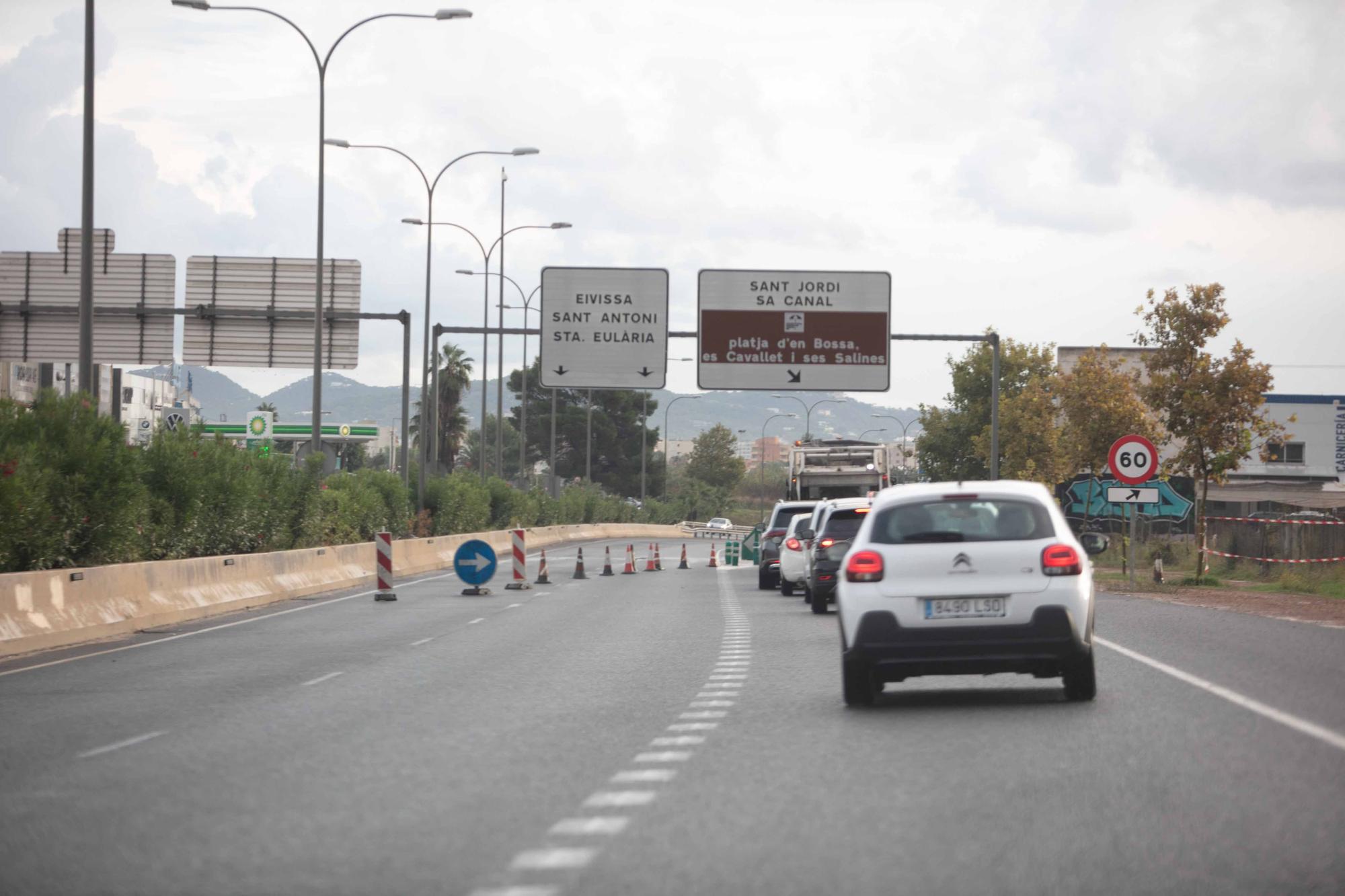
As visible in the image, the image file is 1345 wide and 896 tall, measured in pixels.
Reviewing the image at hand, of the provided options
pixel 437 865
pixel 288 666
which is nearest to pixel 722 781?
pixel 437 865

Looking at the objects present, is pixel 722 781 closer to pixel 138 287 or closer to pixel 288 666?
pixel 288 666

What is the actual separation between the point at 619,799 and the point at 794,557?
76.6 ft

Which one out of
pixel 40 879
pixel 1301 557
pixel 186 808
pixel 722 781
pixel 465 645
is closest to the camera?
pixel 40 879

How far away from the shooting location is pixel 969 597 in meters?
12.5

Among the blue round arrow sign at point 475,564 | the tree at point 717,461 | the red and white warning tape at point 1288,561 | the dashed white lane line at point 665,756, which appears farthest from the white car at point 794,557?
the tree at point 717,461

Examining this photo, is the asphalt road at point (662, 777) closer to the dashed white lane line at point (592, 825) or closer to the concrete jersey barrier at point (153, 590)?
the dashed white lane line at point (592, 825)

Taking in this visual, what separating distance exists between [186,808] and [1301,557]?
32305 millimetres

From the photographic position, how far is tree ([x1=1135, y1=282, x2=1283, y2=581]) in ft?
119

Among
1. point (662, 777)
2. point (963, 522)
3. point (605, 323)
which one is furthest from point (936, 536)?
point (605, 323)

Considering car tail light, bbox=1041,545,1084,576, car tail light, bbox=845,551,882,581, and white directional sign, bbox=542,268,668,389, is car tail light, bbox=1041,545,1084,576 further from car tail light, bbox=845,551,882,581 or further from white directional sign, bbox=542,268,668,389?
white directional sign, bbox=542,268,668,389

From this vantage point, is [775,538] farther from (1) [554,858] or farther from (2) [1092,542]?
(1) [554,858]

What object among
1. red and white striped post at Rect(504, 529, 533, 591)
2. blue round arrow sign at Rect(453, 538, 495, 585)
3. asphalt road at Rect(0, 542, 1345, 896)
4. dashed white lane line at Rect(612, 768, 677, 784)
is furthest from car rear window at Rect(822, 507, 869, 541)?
dashed white lane line at Rect(612, 768, 677, 784)

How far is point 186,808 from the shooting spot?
27.8ft

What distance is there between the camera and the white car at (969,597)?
1238 cm
